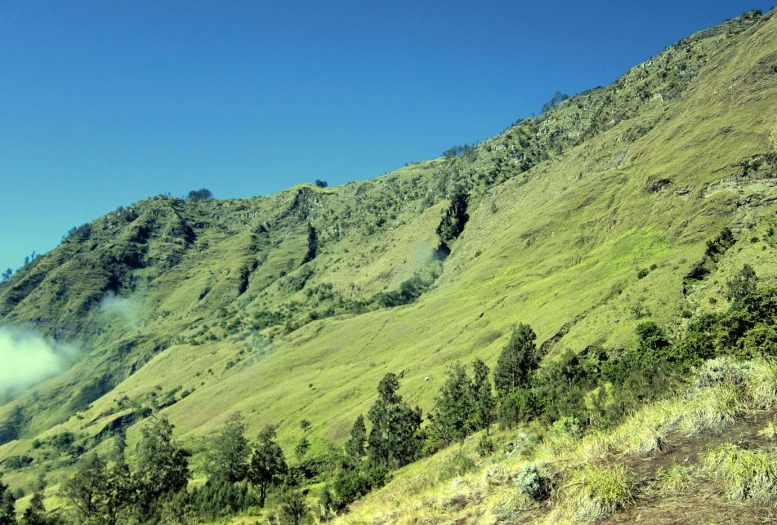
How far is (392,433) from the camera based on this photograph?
81.0 meters

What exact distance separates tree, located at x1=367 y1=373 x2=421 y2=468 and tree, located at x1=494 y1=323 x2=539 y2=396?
644 inches

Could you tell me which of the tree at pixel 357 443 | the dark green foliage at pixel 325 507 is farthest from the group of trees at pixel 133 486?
the dark green foliage at pixel 325 507

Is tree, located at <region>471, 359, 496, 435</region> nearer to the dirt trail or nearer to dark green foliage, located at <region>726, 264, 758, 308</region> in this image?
dark green foliage, located at <region>726, 264, 758, 308</region>

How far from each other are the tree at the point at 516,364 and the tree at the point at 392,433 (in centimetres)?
1636

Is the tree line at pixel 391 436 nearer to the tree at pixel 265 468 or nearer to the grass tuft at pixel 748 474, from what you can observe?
the tree at pixel 265 468

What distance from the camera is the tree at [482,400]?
68.2m

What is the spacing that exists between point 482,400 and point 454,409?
307 inches

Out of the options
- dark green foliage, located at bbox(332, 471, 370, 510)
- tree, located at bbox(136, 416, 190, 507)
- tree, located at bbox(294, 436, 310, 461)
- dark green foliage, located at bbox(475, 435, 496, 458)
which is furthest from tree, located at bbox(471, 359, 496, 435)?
tree, located at bbox(136, 416, 190, 507)

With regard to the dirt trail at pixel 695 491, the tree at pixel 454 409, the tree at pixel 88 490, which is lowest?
the tree at pixel 454 409

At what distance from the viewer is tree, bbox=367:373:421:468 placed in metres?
73.3

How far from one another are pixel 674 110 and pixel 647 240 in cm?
8344

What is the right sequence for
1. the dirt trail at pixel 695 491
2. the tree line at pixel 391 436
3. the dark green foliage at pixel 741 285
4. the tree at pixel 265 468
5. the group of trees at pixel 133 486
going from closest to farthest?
the dirt trail at pixel 695 491 < the tree line at pixel 391 436 < the dark green foliage at pixel 741 285 < the group of trees at pixel 133 486 < the tree at pixel 265 468

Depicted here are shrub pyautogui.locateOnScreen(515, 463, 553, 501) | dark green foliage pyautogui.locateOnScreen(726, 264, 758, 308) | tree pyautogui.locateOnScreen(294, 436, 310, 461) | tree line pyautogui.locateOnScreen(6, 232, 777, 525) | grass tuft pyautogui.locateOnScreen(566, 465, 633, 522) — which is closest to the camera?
grass tuft pyautogui.locateOnScreen(566, 465, 633, 522)

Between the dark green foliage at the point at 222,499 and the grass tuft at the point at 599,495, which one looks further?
the dark green foliage at the point at 222,499
